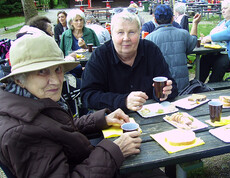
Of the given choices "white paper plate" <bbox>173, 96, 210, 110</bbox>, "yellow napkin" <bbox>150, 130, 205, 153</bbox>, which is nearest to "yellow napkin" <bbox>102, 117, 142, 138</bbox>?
"yellow napkin" <bbox>150, 130, 205, 153</bbox>

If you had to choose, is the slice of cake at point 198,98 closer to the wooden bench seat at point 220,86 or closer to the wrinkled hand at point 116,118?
the wrinkled hand at point 116,118

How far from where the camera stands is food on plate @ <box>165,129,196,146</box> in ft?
4.90

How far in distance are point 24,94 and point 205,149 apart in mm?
1132

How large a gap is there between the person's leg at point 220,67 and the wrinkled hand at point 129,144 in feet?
12.5

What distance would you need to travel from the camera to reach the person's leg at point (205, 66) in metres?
5.16

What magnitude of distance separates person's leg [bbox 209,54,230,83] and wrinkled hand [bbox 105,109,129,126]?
11.6 ft

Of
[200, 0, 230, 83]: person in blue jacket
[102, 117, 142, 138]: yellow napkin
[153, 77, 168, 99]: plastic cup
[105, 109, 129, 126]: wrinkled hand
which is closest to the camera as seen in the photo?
[102, 117, 142, 138]: yellow napkin

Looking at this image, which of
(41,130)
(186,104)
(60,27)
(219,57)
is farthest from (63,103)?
(60,27)

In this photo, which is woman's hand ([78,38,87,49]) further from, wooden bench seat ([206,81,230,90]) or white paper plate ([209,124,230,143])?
white paper plate ([209,124,230,143])

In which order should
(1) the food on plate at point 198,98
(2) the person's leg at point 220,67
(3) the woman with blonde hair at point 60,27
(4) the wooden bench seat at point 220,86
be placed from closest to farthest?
1. (1) the food on plate at point 198,98
2. (4) the wooden bench seat at point 220,86
3. (2) the person's leg at point 220,67
4. (3) the woman with blonde hair at point 60,27

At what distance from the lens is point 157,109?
2.10 metres

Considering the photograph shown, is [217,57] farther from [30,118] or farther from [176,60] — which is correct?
[30,118]

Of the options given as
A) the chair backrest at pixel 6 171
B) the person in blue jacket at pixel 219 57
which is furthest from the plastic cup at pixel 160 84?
the person in blue jacket at pixel 219 57

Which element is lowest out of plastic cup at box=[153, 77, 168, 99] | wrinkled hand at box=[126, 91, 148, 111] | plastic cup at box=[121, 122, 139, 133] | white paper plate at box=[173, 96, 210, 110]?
white paper plate at box=[173, 96, 210, 110]
